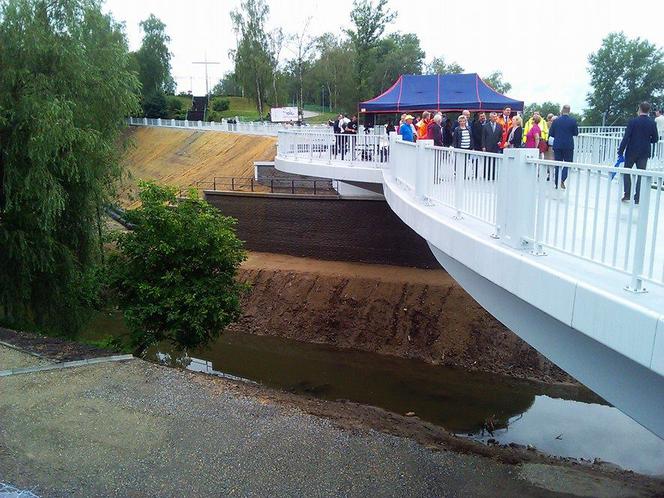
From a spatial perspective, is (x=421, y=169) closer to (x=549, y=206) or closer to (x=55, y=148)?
(x=549, y=206)

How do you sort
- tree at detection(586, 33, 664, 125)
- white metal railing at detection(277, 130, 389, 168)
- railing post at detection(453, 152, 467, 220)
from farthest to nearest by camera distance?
tree at detection(586, 33, 664, 125) → white metal railing at detection(277, 130, 389, 168) → railing post at detection(453, 152, 467, 220)

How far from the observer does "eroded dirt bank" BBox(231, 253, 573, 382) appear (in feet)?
64.6

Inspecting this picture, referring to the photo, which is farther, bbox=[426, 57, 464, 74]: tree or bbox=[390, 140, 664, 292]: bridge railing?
bbox=[426, 57, 464, 74]: tree

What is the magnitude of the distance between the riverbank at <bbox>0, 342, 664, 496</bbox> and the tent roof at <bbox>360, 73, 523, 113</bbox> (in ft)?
50.4

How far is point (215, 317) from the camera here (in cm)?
1412

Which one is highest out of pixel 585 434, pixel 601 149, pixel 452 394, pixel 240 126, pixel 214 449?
pixel 240 126

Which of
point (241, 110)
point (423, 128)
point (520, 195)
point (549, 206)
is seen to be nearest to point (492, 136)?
point (423, 128)

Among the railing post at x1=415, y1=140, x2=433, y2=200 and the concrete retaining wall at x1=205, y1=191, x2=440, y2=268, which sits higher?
the railing post at x1=415, y1=140, x2=433, y2=200

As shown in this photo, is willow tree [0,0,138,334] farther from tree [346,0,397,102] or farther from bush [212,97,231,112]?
bush [212,97,231,112]

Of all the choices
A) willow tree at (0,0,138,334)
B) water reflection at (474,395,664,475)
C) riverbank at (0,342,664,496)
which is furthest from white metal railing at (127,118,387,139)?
riverbank at (0,342,664,496)

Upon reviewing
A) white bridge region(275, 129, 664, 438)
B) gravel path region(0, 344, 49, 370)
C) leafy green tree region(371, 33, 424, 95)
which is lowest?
gravel path region(0, 344, 49, 370)

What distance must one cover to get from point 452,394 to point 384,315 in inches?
194

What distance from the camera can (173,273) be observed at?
14.1 m

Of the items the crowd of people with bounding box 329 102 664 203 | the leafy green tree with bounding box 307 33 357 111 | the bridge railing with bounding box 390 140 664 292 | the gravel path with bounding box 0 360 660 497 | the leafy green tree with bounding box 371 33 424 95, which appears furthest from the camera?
the leafy green tree with bounding box 307 33 357 111
